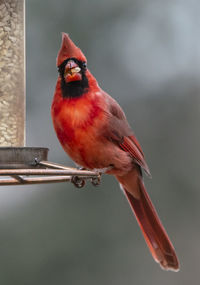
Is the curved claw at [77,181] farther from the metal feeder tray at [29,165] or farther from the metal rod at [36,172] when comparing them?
the metal rod at [36,172]

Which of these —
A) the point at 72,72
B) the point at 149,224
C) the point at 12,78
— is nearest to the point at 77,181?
the point at 72,72

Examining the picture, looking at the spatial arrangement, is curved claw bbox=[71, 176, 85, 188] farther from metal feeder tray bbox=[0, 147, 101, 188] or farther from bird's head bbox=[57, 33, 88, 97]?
bird's head bbox=[57, 33, 88, 97]

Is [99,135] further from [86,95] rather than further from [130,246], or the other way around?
[130,246]

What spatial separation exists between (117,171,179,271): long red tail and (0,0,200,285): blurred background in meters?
1.87

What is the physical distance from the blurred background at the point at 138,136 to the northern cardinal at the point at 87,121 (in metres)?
2.30

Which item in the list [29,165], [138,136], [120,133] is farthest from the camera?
[138,136]

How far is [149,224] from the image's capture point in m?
4.33

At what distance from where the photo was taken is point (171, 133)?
6.98m

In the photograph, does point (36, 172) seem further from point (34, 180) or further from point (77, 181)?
point (77, 181)

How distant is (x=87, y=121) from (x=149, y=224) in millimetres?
1047

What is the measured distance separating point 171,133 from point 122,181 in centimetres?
269

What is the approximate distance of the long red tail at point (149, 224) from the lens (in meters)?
4.17

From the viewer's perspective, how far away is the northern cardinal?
3.46 metres

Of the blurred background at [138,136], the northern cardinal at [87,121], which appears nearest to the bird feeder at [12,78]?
the northern cardinal at [87,121]
